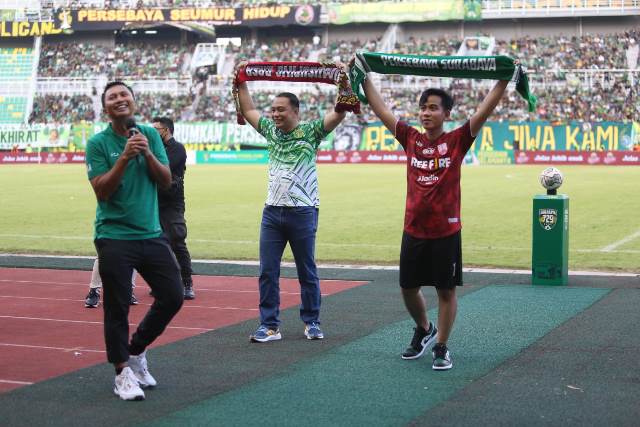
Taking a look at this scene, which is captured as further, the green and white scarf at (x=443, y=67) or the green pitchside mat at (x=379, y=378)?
the green and white scarf at (x=443, y=67)

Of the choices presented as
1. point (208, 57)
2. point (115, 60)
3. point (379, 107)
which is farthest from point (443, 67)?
point (115, 60)

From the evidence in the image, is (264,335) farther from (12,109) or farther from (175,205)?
(12,109)

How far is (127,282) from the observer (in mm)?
5852

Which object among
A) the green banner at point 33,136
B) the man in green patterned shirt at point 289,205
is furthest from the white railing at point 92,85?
the man in green patterned shirt at point 289,205

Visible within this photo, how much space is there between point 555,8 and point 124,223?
191 ft

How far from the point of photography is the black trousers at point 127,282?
5.81 meters

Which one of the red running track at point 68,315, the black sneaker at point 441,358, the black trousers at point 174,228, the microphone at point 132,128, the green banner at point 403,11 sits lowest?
the red running track at point 68,315

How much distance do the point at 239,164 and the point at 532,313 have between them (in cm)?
3984

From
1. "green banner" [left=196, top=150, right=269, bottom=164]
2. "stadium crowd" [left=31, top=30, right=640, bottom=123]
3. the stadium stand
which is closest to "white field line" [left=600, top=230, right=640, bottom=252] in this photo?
"stadium crowd" [left=31, top=30, right=640, bottom=123]

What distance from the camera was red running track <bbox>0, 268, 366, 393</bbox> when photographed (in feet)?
22.9

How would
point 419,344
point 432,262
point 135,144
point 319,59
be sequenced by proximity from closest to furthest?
point 135,144
point 432,262
point 419,344
point 319,59

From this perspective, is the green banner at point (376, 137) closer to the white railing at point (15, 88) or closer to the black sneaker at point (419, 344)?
the white railing at point (15, 88)

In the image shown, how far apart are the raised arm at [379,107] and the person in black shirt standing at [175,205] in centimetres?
306

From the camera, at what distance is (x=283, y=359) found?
23.1ft
